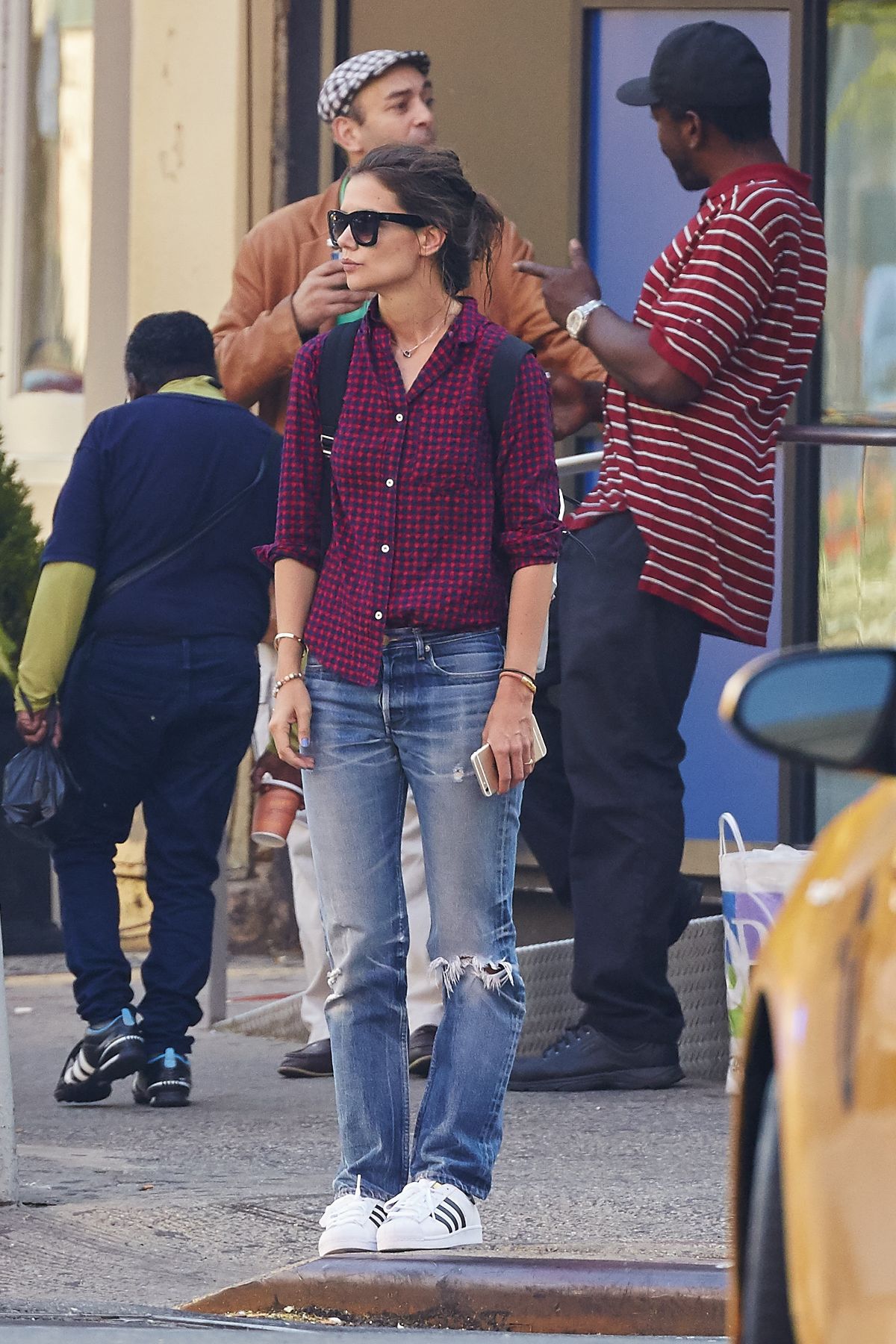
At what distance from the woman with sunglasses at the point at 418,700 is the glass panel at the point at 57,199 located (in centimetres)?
676

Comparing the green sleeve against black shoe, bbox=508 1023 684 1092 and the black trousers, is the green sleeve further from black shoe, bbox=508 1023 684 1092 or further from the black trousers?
black shoe, bbox=508 1023 684 1092

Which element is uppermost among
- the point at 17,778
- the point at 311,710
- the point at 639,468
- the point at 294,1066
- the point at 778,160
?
the point at 778,160

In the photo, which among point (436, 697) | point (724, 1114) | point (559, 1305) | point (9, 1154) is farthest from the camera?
point (724, 1114)

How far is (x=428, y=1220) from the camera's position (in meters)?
4.35

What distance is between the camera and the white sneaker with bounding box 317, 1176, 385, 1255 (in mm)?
4371

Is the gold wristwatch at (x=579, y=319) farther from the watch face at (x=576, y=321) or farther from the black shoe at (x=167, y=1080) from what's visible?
the black shoe at (x=167, y=1080)

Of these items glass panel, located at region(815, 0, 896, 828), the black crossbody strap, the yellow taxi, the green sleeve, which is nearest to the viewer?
the yellow taxi

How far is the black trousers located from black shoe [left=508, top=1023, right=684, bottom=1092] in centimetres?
4

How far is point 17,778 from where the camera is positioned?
6461 millimetres

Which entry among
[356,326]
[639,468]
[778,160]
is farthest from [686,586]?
[356,326]

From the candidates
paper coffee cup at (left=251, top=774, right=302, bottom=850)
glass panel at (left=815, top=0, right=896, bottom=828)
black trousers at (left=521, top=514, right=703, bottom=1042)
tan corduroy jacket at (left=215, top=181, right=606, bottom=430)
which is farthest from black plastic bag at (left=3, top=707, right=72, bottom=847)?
glass panel at (left=815, top=0, right=896, bottom=828)

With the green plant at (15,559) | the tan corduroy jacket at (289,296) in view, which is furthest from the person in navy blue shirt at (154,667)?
the green plant at (15,559)

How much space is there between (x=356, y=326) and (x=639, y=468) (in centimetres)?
163

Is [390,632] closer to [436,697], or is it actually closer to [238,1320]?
[436,697]
